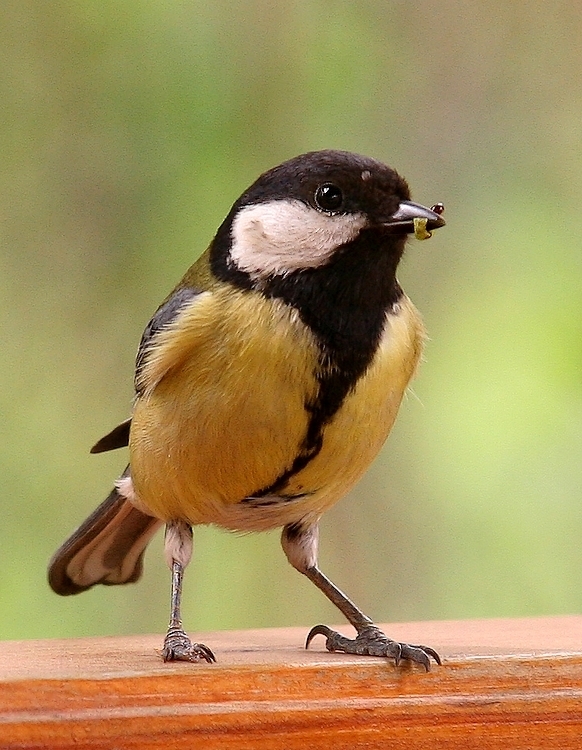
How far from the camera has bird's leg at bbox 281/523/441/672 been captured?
1.01m

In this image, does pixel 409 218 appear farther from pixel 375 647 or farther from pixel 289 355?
pixel 375 647

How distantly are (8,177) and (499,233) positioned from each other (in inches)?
37.1

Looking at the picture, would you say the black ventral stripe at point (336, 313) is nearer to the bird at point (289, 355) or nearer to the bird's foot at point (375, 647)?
the bird at point (289, 355)

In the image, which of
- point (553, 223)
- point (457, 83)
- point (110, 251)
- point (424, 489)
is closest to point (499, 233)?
point (553, 223)

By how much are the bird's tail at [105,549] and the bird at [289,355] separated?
0.82 ft

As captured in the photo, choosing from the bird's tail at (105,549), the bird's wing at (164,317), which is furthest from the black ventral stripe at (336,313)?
the bird's tail at (105,549)

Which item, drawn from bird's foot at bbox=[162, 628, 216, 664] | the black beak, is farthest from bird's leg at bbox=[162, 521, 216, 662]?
the black beak

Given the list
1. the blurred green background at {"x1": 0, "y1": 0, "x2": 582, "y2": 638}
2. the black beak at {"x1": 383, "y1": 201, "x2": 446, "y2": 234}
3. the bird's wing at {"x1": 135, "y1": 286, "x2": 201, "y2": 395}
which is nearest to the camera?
the black beak at {"x1": 383, "y1": 201, "x2": 446, "y2": 234}

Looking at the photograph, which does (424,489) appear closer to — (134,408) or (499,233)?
(499,233)

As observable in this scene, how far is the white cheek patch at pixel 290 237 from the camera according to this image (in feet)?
3.74

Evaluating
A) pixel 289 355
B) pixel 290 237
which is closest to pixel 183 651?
pixel 289 355

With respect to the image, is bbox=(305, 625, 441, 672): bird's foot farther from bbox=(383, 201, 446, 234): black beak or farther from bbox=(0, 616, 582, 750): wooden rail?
bbox=(383, 201, 446, 234): black beak

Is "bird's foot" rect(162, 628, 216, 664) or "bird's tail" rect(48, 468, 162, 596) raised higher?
"bird's foot" rect(162, 628, 216, 664)

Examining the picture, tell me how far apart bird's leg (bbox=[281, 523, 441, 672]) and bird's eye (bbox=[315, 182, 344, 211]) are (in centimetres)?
Answer: 39
